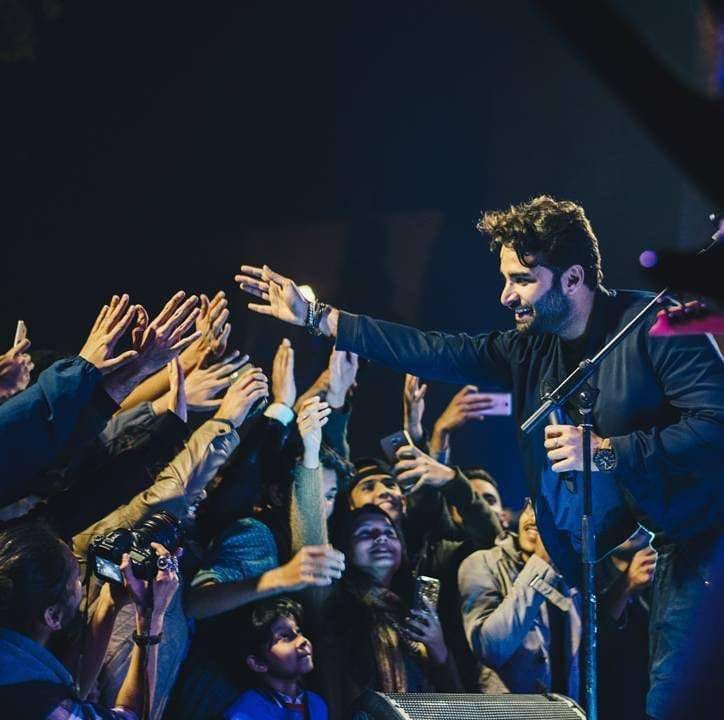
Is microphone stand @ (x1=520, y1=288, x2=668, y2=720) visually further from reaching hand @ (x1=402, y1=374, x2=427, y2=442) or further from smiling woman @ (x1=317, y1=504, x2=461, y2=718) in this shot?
reaching hand @ (x1=402, y1=374, x2=427, y2=442)

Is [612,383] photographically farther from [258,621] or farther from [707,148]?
[707,148]

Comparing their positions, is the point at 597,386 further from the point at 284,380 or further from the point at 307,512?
the point at 284,380

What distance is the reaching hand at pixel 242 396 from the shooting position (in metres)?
3.85

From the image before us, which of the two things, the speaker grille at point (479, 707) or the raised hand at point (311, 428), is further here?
the raised hand at point (311, 428)

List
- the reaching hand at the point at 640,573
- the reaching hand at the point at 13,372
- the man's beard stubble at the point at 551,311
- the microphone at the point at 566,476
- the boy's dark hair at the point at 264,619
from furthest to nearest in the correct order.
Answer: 1. the reaching hand at the point at 640,573
2. the boy's dark hair at the point at 264,619
3. the reaching hand at the point at 13,372
4. the man's beard stubble at the point at 551,311
5. the microphone at the point at 566,476

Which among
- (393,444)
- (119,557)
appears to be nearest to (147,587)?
(119,557)

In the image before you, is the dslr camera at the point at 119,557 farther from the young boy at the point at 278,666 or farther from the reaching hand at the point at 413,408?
the reaching hand at the point at 413,408

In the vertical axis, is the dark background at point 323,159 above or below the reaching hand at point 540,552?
above

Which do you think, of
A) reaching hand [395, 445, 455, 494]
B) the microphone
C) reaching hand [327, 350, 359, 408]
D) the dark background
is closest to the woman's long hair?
reaching hand [395, 445, 455, 494]


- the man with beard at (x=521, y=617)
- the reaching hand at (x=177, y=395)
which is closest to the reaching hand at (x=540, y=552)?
the man with beard at (x=521, y=617)

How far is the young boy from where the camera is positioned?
3480 millimetres

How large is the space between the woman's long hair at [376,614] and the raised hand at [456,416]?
0.93m

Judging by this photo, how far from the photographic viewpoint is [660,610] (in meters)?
2.71

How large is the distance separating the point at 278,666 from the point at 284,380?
132 centimetres
